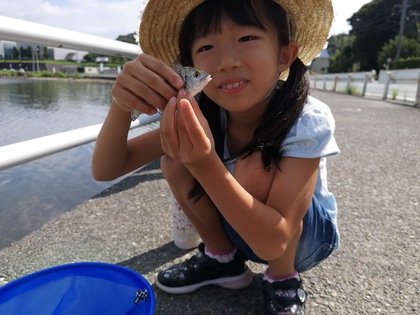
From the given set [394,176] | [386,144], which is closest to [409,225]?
[394,176]

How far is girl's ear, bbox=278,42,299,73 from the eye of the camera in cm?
144

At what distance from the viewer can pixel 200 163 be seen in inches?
41.8

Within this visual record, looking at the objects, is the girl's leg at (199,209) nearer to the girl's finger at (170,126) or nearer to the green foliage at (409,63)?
the girl's finger at (170,126)

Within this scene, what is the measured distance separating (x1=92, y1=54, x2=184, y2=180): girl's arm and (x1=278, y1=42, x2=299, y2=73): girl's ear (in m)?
0.58

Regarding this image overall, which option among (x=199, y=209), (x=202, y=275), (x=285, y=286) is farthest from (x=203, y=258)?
(x=285, y=286)

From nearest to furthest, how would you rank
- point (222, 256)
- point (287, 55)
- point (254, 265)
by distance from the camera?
point (287, 55)
point (222, 256)
point (254, 265)

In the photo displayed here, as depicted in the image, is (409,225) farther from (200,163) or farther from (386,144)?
(386,144)

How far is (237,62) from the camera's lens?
1188mm

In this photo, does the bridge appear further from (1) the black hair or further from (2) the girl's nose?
(2) the girl's nose

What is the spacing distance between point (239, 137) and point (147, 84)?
63 cm

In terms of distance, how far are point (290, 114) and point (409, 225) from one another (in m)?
1.32

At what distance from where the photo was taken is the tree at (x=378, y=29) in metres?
48.8

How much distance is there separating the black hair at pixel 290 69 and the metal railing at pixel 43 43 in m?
0.58

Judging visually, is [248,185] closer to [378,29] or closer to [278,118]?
[278,118]
